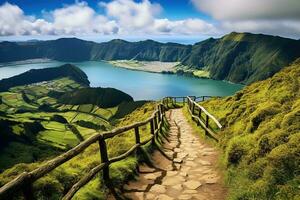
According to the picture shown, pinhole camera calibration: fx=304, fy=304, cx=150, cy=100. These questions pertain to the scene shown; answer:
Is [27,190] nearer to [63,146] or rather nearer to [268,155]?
[268,155]

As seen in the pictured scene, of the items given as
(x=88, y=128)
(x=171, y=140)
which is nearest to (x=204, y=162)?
(x=171, y=140)

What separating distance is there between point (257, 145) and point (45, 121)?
178m

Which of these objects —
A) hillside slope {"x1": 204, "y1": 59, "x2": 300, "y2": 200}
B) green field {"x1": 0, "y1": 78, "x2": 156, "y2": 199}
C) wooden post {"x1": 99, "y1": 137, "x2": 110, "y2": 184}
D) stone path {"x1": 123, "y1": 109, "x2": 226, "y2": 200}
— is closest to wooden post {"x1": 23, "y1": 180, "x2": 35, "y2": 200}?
green field {"x1": 0, "y1": 78, "x2": 156, "y2": 199}

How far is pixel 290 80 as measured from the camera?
1524cm

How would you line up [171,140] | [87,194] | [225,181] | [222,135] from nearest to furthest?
[87,194], [225,181], [222,135], [171,140]

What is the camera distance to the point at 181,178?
35.4ft

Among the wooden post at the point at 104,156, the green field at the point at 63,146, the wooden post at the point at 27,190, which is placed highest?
the wooden post at the point at 27,190

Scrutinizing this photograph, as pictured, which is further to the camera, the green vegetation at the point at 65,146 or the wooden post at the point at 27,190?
the green vegetation at the point at 65,146

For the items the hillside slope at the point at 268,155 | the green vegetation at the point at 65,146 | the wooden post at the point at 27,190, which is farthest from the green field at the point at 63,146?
the hillside slope at the point at 268,155

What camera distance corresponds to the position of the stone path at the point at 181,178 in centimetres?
924

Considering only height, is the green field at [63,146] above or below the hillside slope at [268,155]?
below

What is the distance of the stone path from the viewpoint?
30.3 feet

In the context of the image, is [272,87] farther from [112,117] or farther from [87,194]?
[112,117]

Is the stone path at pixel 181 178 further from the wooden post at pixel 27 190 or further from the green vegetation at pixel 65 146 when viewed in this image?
the wooden post at pixel 27 190
